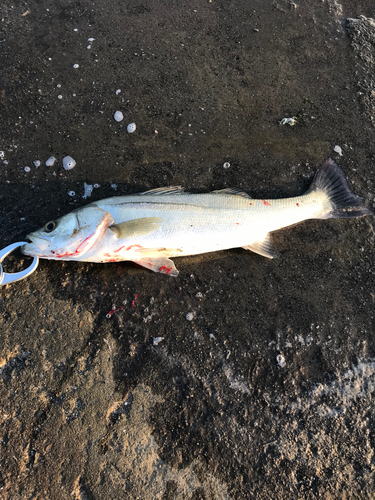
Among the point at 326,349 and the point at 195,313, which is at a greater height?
the point at 195,313

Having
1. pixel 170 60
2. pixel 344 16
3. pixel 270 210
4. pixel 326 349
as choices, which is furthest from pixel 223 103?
pixel 326 349

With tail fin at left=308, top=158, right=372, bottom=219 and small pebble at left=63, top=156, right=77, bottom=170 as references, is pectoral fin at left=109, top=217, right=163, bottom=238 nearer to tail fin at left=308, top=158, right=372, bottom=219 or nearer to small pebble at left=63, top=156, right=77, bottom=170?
small pebble at left=63, top=156, right=77, bottom=170

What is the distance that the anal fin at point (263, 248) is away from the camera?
3.65m

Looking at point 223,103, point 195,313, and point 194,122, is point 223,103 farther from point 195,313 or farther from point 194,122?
point 195,313

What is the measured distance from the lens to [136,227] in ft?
11.0

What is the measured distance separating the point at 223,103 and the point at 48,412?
4.62m

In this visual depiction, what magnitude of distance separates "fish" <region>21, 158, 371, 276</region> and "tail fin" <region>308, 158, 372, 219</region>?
0.13ft

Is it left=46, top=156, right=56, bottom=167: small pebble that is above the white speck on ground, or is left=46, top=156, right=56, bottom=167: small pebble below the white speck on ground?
above

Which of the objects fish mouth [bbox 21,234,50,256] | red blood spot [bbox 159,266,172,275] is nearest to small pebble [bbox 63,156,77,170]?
fish mouth [bbox 21,234,50,256]

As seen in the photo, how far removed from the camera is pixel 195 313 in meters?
3.45

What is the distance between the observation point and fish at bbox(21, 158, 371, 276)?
3.36m

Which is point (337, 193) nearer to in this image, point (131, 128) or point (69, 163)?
point (131, 128)

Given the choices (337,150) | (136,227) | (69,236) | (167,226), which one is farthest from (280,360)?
(337,150)

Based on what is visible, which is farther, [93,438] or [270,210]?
[270,210]
